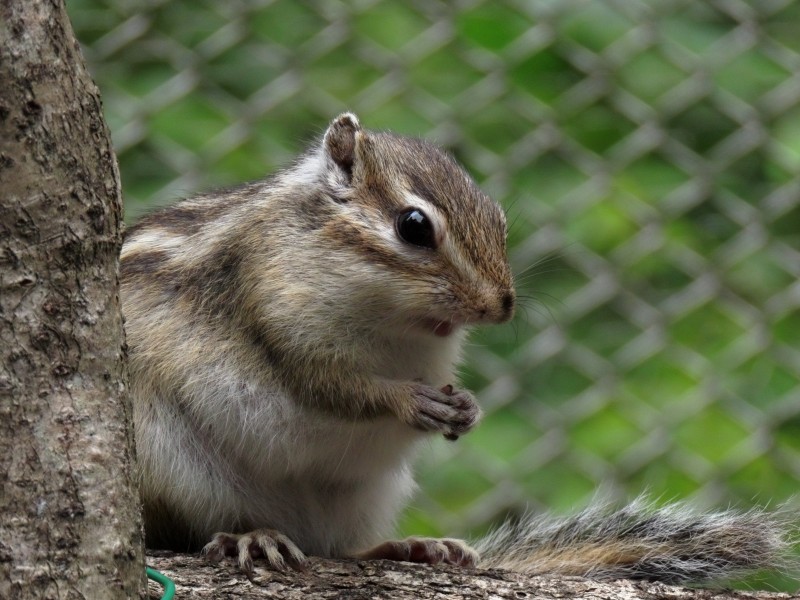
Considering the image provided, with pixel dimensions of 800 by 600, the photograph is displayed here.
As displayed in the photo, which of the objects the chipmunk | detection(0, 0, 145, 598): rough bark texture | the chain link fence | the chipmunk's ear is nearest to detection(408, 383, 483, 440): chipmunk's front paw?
the chipmunk

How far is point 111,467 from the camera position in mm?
1898

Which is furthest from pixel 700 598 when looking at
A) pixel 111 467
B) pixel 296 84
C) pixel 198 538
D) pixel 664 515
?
pixel 296 84

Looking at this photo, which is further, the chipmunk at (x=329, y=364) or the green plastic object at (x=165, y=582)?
the chipmunk at (x=329, y=364)

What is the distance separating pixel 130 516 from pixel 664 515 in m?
1.52

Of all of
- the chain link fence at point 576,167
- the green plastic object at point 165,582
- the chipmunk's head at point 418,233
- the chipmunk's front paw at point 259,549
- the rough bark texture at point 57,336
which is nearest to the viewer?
the rough bark texture at point 57,336

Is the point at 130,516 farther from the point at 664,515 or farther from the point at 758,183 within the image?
the point at 758,183

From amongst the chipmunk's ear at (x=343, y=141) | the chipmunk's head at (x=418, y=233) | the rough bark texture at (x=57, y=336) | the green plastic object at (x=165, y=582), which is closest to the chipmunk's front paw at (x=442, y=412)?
the chipmunk's head at (x=418, y=233)

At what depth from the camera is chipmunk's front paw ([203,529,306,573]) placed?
274cm

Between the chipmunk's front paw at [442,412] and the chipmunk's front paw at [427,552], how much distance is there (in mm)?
361

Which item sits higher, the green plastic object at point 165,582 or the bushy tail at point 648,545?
the bushy tail at point 648,545

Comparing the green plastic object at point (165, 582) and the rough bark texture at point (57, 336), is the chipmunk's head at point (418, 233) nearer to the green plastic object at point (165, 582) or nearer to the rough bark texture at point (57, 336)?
the green plastic object at point (165, 582)

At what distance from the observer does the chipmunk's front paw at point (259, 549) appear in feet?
8.99

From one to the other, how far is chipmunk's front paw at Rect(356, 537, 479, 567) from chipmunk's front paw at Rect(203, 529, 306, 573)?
42 centimetres

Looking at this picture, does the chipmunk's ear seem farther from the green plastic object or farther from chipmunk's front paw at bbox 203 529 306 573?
the green plastic object
